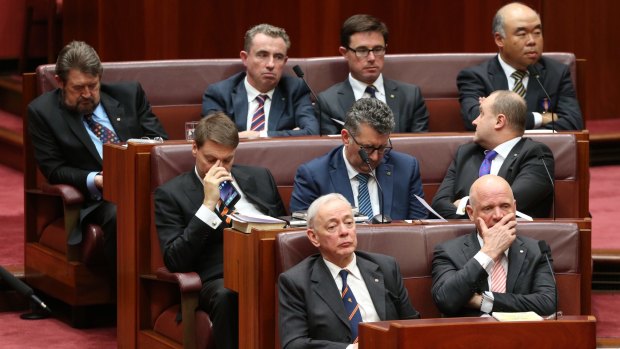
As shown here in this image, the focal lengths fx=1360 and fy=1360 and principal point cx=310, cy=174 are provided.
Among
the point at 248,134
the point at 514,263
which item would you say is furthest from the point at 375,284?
the point at 248,134

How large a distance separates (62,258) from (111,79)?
526 millimetres

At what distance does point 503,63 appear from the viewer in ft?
12.2

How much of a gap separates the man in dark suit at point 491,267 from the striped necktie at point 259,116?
1030mm

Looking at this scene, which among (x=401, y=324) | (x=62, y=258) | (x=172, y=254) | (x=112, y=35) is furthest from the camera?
(x=112, y=35)

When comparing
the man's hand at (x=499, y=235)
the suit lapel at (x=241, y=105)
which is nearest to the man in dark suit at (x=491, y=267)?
the man's hand at (x=499, y=235)

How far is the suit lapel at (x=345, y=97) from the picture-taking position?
359cm

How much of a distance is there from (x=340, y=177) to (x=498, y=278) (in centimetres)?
53

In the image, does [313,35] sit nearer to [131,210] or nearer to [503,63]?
[503,63]

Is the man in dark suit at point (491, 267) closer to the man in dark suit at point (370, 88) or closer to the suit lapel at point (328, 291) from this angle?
the suit lapel at point (328, 291)

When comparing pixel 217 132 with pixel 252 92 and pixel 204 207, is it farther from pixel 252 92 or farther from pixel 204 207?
pixel 252 92

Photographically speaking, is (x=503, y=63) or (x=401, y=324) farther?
(x=503, y=63)

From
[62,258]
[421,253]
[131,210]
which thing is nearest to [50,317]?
[62,258]

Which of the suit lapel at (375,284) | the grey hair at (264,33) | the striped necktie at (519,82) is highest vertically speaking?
the grey hair at (264,33)

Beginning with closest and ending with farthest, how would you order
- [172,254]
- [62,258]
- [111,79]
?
[172,254] → [62,258] → [111,79]
